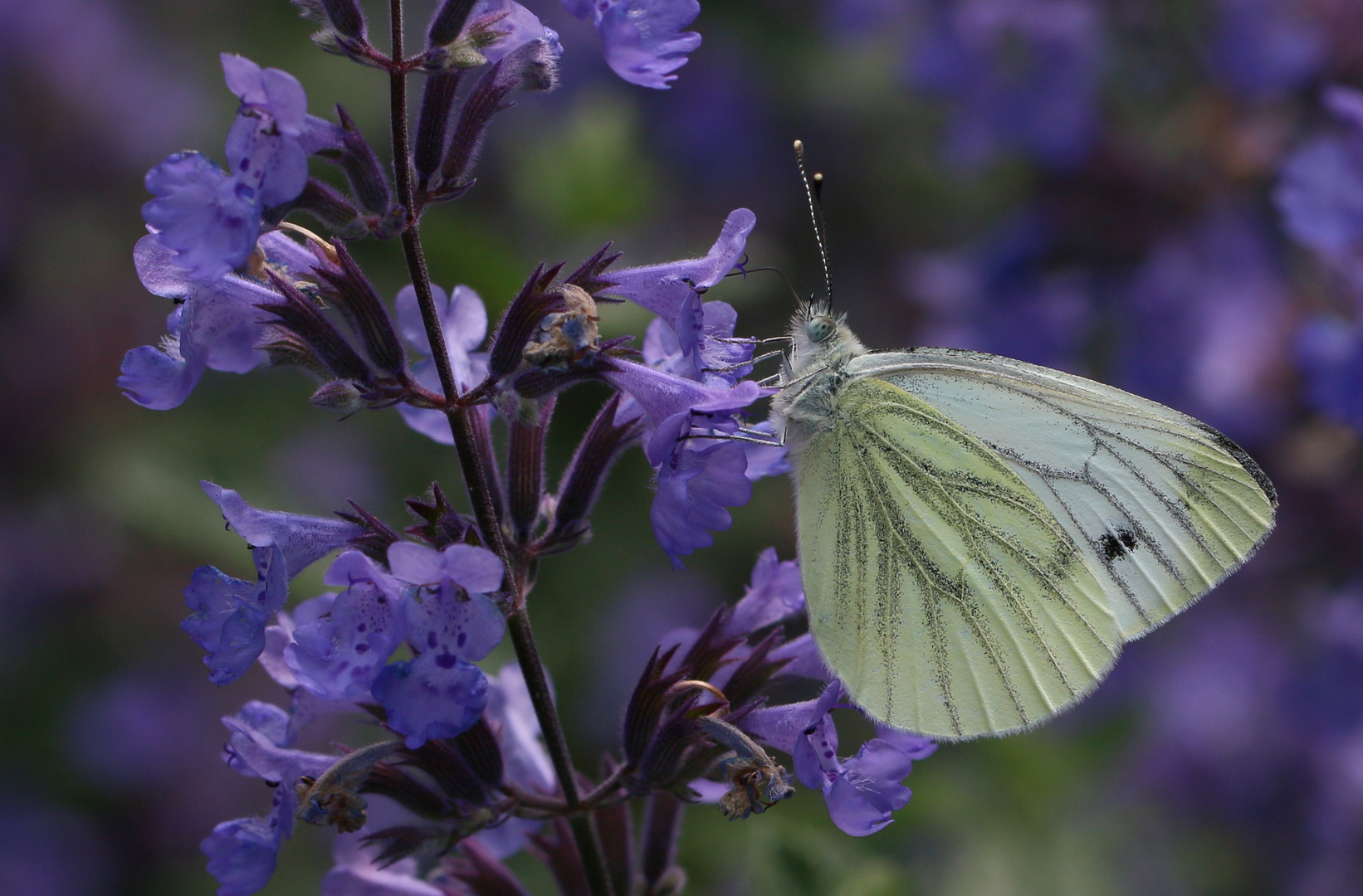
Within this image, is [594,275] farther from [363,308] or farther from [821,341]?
[821,341]

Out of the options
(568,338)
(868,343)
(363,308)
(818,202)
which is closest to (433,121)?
(363,308)

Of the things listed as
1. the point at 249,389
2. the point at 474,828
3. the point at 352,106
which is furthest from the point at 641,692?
the point at 352,106

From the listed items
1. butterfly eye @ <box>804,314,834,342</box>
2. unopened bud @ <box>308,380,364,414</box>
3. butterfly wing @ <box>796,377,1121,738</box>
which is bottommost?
butterfly wing @ <box>796,377,1121,738</box>

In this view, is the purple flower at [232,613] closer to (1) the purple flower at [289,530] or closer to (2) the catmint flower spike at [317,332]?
(1) the purple flower at [289,530]

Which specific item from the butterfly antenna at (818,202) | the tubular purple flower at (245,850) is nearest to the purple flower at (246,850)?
the tubular purple flower at (245,850)

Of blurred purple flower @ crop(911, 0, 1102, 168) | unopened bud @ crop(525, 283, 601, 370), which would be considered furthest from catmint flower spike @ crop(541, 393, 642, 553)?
blurred purple flower @ crop(911, 0, 1102, 168)

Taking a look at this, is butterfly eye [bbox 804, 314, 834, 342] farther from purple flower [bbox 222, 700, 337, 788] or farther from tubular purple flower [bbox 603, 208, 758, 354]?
purple flower [bbox 222, 700, 337, 788]
